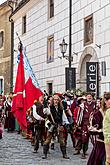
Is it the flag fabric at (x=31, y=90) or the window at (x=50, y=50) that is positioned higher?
the window at (x=50, y=50)

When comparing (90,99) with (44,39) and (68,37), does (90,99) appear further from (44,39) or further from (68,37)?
(44,39)

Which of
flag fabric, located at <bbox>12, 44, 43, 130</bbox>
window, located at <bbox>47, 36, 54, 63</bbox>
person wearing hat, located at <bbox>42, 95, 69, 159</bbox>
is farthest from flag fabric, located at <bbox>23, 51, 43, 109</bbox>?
window, located at <bbox>47, 36, 54, 63</bbox>

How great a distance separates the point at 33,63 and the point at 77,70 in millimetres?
8149

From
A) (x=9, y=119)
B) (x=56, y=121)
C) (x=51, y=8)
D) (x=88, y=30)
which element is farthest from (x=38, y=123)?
(x=51, y=8)

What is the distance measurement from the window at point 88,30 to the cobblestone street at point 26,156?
767 cm

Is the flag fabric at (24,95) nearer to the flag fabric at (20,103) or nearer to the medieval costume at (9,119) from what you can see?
the flag fabric at (20,103)

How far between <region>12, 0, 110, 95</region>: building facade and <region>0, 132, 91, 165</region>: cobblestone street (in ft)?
11.5

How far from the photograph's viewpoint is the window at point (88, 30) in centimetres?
2111

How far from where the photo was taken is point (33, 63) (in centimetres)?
3012

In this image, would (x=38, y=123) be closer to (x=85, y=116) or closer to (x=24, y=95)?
(x=24, y=95)

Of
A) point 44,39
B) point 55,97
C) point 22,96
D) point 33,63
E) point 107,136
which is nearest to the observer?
point 107,136

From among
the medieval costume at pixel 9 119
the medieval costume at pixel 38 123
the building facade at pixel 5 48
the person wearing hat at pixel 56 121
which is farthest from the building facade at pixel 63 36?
the building facade at pixel 5 48

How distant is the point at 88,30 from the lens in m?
21.6

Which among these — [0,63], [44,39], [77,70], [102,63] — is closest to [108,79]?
[102,63]
